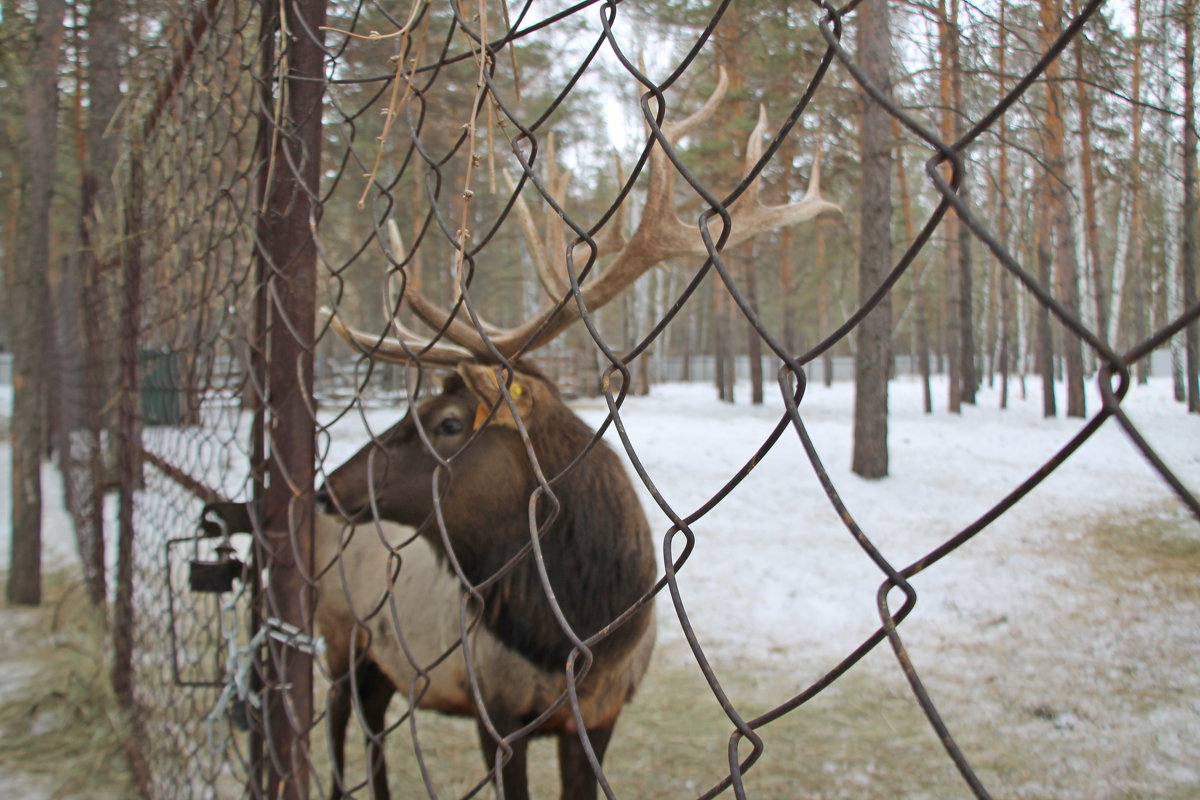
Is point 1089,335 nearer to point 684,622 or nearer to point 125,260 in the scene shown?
point 684,622

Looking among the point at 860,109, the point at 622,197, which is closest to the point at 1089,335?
the point at 622,197

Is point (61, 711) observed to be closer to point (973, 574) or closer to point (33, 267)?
point (33, 267)

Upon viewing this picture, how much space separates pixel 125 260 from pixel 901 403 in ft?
63.9

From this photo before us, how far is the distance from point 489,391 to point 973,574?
5.27 meters

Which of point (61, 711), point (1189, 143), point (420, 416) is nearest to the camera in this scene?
point (420, 416)

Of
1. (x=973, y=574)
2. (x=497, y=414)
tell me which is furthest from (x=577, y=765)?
(x=973, y=574)

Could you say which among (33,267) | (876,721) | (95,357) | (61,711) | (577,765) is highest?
(33,267)

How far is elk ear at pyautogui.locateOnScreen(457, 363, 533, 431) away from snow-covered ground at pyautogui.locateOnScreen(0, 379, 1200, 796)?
2.44 feet

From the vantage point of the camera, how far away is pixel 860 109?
30.1ft

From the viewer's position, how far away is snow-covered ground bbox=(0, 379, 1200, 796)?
168 inches

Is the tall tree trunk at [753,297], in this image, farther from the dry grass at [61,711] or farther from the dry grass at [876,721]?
the dry grass at [61,711]

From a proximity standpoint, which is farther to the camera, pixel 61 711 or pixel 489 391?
pixel 61 711

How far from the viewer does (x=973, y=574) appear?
596 centimetres

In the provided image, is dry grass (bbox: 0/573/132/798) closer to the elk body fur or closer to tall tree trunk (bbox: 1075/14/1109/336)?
the elk body fur
